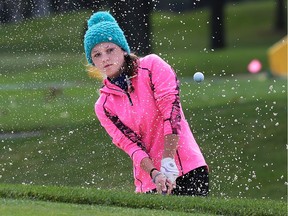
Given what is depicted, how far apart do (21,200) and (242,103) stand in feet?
36.2

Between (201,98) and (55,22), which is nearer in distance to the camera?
(201,98)

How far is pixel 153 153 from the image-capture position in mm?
6742

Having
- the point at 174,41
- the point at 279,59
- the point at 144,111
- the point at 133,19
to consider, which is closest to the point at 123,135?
the point at 144,111

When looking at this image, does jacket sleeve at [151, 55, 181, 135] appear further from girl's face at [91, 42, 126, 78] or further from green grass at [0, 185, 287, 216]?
green grass at [0, 185, 287, 216]

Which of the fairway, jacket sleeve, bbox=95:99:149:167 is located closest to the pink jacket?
jacket sleeve, bbox=95:99:149:167

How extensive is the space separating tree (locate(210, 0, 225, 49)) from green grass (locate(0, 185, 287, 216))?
27.2 meters

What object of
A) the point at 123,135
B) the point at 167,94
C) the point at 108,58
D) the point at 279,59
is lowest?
A: the point at 123,135

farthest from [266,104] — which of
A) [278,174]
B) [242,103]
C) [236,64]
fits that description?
[236,64]

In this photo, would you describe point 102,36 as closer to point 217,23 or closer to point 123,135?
point 123,135

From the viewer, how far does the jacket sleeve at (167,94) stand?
6.51 metres

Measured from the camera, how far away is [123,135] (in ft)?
22.0

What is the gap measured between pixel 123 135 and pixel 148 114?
203 mm

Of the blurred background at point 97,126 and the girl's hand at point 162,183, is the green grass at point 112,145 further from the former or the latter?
the girl's hand at point 162,183

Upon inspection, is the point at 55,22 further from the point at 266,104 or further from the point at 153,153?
the point at 153,153
